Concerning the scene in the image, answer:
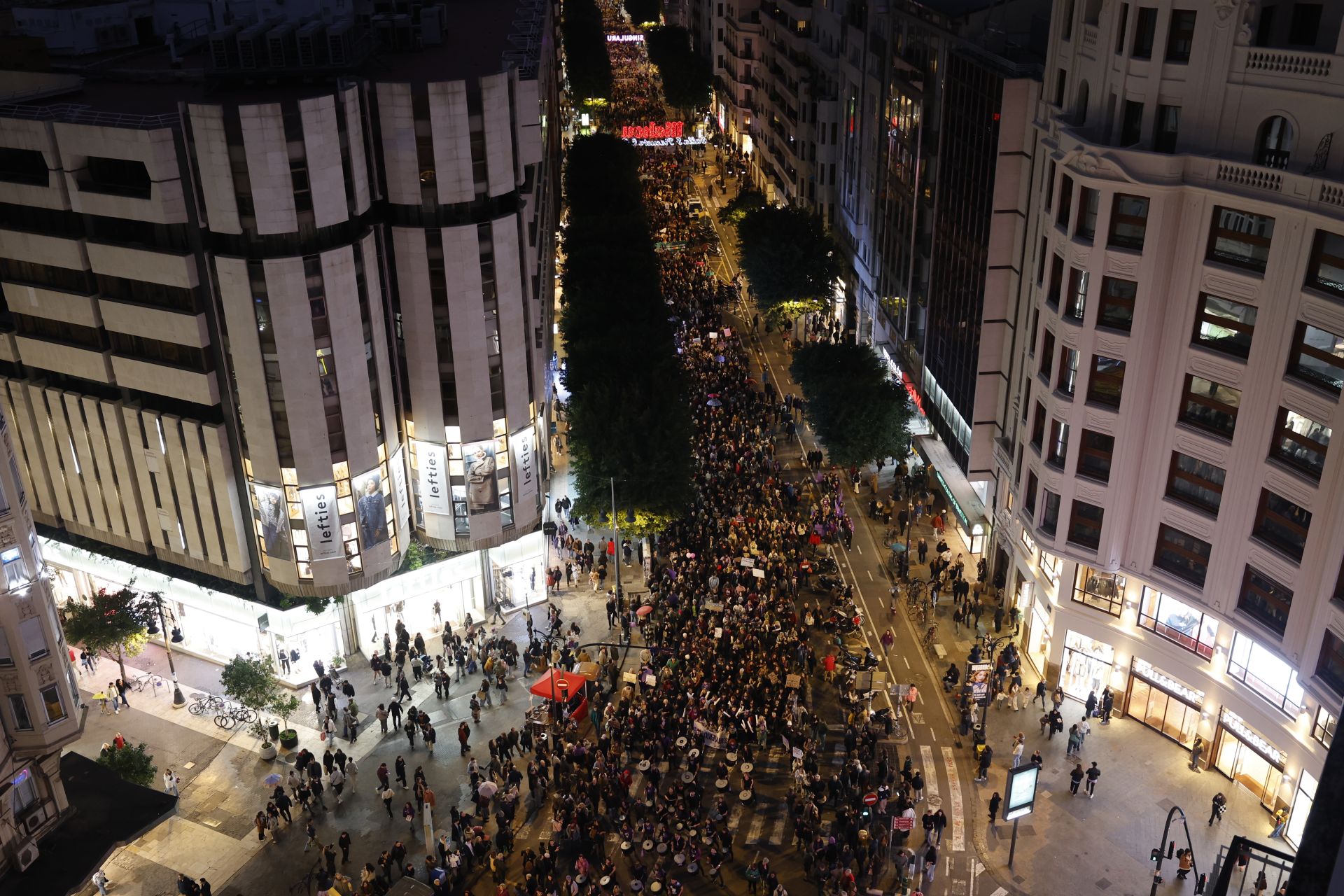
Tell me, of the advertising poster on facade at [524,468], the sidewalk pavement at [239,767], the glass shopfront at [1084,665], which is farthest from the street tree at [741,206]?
the glass shopfront at [1084,665]

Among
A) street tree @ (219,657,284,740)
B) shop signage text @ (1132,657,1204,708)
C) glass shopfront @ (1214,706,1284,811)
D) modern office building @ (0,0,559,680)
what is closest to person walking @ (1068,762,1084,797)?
shop signage text @ (1132,657,1204,708)

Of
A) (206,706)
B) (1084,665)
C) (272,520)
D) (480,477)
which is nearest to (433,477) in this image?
Answer: (480,477)

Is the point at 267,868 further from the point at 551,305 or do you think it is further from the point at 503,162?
the point at 551,305

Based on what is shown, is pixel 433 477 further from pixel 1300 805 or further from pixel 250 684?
pixel 1300 805

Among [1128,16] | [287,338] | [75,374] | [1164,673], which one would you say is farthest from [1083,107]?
[75,374]

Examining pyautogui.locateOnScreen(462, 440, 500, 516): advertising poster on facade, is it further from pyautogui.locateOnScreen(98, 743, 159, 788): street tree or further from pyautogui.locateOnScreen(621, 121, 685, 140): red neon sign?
pyautogui.locateOnScreen(621, 121, 685, 140): red neon sign
